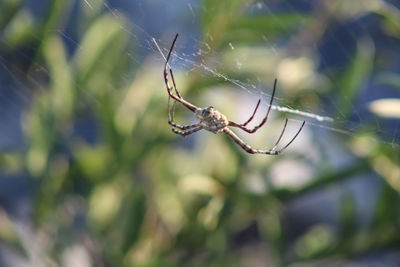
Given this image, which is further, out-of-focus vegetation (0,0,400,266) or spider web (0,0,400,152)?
out-of-focus vegetation (0,0,400,266)

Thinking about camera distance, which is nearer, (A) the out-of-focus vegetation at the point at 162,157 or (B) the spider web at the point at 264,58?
(B) the spider web at the point at 264,58

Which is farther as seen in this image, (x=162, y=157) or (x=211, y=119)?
(x=162, y=157)

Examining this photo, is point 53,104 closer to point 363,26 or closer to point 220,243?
point 220,243

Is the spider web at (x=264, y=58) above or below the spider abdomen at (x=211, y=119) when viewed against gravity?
above

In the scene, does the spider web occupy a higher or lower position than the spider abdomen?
higher

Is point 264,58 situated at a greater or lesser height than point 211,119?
greater
